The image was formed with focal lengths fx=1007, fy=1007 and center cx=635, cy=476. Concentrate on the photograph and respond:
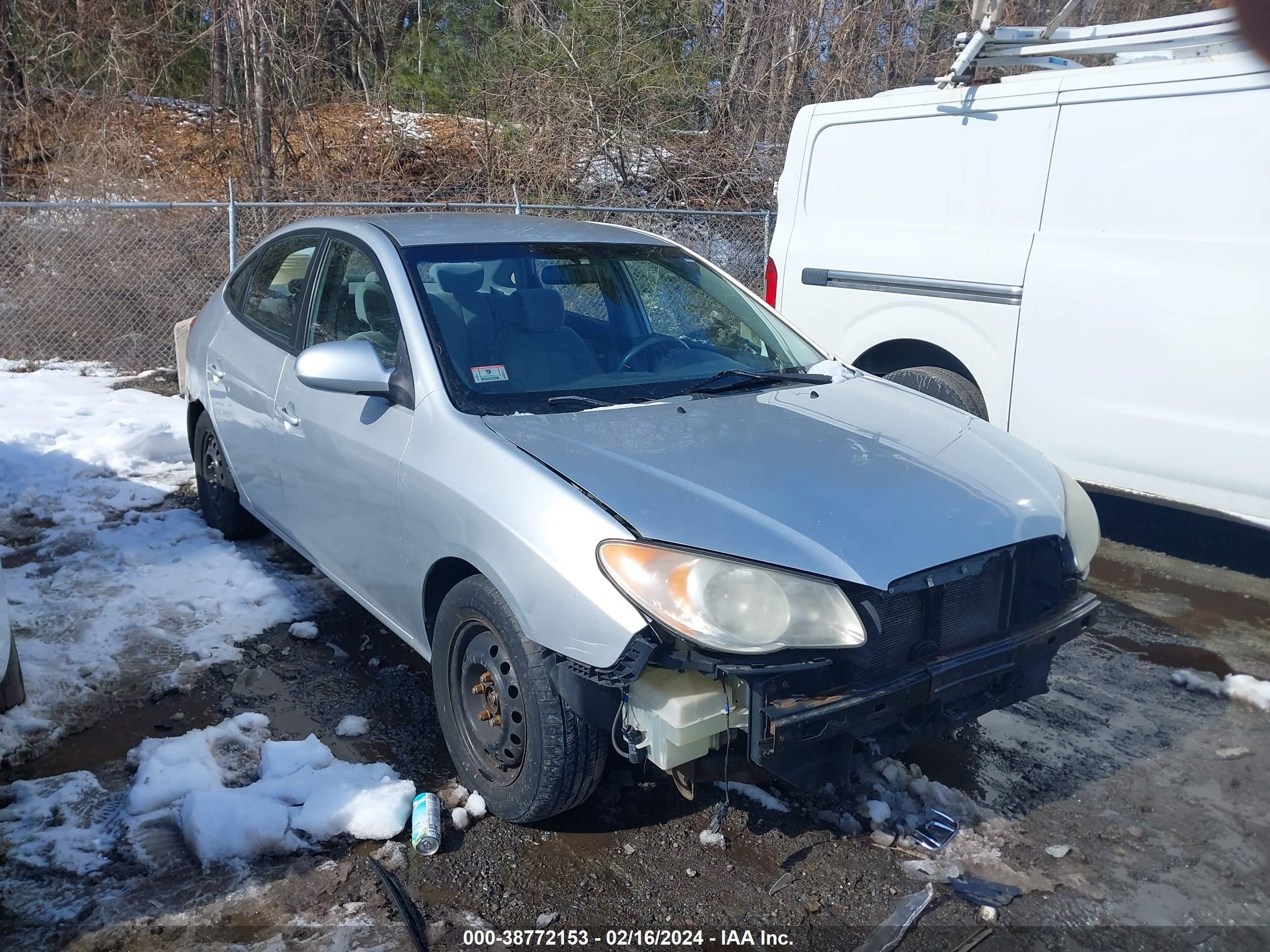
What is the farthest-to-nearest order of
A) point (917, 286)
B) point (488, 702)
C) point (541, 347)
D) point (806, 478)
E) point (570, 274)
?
point (917, 286) → point (570, 274) → point (541, 347) → point (488, 702) → point (806, 478)

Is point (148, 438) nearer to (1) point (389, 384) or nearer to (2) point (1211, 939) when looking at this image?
(1) point (389, 384)

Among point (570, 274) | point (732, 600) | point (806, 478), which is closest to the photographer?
point (732, 600)

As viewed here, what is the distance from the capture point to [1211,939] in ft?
8.72

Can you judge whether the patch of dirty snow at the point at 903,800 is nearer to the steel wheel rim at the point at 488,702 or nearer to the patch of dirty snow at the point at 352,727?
the steel wheel rim at the point at 488,702

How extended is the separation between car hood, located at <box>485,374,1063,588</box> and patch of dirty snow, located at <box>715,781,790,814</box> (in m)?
0.99

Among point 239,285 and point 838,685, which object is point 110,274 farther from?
point 838,685

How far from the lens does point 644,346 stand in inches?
147

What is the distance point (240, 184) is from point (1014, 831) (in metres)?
13.4

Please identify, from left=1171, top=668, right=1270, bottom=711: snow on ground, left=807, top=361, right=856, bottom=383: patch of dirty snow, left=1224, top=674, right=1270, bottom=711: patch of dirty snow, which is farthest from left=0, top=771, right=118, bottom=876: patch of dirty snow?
left=1224, top=674, right=1270, bottom=711: patch of dirty snow

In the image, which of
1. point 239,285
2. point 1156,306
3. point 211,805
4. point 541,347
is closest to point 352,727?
point 211,805

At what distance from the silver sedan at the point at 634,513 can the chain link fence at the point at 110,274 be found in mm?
5940

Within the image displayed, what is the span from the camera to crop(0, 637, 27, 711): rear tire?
3.49 meters

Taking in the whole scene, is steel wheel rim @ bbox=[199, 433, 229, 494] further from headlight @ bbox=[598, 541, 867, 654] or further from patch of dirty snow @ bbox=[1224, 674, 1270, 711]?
patch of dirty snow @ bbox=[1224, 674, 1270, 711]

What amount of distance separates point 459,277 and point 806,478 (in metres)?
1.54
